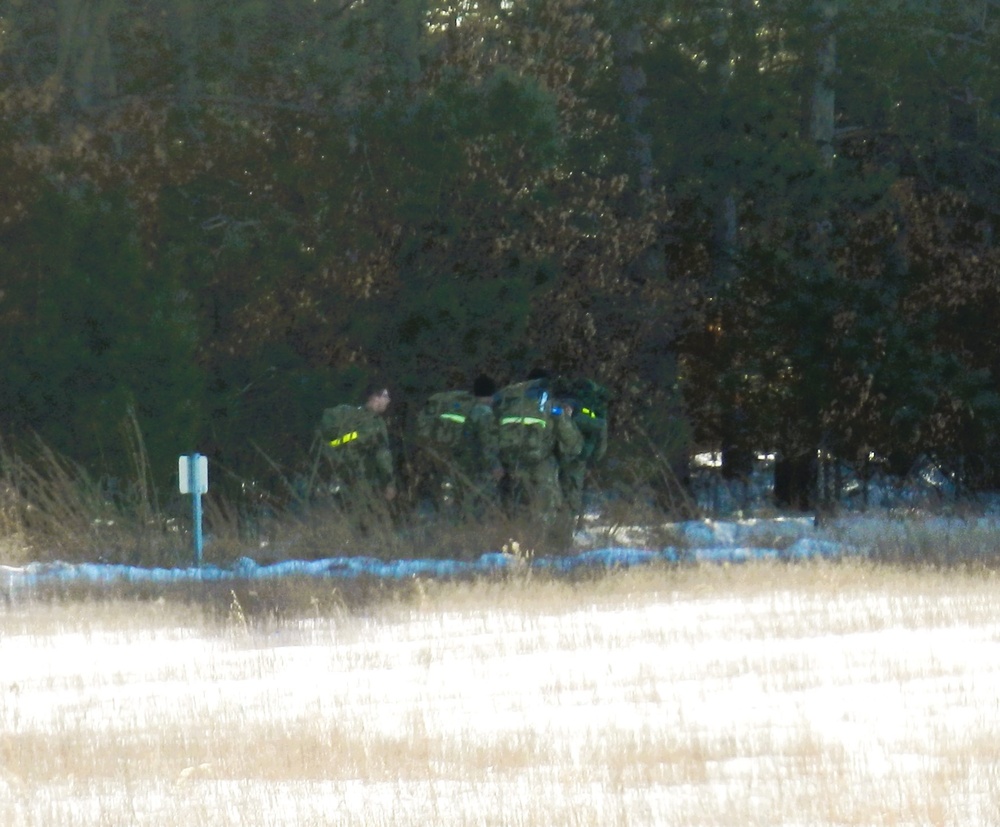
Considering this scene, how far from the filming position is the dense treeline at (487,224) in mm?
20812

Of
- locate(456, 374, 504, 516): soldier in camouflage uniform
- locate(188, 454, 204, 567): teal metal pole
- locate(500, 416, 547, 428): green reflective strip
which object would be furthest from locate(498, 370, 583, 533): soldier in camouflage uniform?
locate(188, 454, 204, 567): teal metal pole

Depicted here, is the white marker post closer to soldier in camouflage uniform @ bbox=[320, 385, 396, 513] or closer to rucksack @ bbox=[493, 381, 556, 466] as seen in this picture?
soldier in camouflage uniform @ bbox=[320, 385, 396, 513]

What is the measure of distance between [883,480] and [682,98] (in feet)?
17.7

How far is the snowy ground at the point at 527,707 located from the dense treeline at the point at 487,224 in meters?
7.38

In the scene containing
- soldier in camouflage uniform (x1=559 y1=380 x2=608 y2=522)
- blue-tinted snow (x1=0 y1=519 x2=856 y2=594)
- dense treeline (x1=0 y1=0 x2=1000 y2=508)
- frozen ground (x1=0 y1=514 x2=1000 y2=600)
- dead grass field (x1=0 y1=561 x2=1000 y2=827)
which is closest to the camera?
dead grass field (x1=0 y1=561 x2=1000 y2=827)

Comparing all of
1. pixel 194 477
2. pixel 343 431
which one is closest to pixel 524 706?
pixel 194 477

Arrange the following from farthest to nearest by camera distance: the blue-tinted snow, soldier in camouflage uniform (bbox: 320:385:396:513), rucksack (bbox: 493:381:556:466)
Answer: soldier in camouflage uniform (bbox: 320:385:396:513) < rucksack (bbox: 493:381:556:466) < the blue-tinted snow

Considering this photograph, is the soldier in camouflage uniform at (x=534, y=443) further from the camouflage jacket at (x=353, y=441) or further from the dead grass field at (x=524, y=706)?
the dead grass field at (x=524, y=706)

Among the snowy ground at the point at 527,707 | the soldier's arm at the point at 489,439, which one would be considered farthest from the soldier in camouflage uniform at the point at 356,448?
the snowy ground at the point at 527,707

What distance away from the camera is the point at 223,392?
22125 millimetres

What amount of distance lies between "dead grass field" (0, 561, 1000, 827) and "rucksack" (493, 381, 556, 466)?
373cm

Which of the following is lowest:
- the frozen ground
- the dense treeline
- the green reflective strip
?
the frozen ground

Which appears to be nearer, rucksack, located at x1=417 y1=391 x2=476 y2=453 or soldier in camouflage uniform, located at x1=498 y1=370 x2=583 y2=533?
soldier in camouflage uniform, located at x1=498 y1=370 x2=583 y2=533

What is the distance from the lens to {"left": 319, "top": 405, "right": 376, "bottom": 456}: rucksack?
18109 mm
